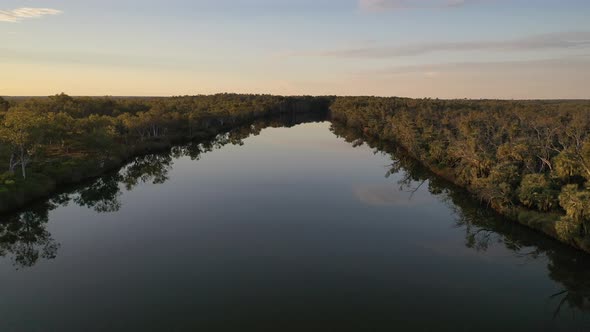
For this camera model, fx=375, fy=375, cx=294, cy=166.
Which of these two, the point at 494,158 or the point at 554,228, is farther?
the point at 494,158

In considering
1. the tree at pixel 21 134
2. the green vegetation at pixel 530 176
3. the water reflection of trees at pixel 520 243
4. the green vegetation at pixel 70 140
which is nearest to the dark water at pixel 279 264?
the water reflection of trees at pixel 520 243

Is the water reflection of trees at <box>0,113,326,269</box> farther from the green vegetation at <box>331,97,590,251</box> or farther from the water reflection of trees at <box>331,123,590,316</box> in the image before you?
the green vegetation at <box>331,97,590,251</box>

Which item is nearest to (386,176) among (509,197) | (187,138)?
(509,197)

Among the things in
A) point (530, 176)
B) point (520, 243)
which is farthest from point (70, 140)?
point (530, 176)

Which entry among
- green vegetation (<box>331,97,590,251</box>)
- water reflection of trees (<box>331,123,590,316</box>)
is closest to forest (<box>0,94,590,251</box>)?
green vegetation (<box>331,97,590,251</box>)

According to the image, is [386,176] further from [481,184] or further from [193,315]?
[193,315]

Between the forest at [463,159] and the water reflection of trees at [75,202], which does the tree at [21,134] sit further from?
the water reflection of trees at [75,202]

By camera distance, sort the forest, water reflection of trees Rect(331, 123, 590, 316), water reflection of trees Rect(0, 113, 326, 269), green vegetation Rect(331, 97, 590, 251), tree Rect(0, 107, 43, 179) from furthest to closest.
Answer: tree Rect(0, 107, 43, 179), the forest, water reflection of trees Rect(0, 113, 326, 269), green vegetation Rect(331, 97, 590, 251), water reflection of trees Rect(331, 123, 590, 316)
